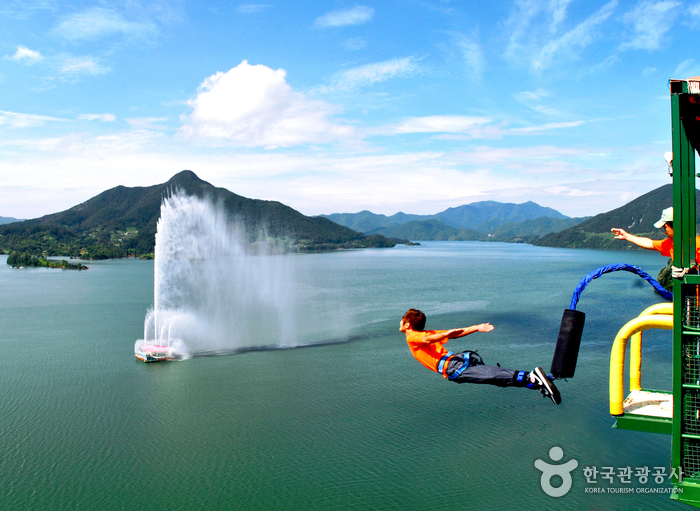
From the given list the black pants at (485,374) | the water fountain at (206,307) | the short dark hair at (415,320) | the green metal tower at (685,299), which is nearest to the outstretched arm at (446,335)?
the short dark hair at (415,320)

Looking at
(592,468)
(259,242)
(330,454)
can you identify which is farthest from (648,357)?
(259,242)

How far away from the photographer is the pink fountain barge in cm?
3294

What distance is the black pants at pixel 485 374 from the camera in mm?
4918

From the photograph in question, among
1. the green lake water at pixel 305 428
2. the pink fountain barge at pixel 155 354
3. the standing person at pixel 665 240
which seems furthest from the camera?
the pink fountain barge at pixel 155 354

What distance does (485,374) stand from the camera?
512 cm

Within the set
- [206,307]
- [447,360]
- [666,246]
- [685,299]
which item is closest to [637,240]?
[666,246]

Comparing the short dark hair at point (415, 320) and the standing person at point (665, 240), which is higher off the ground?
the standing person at point (665, 240)

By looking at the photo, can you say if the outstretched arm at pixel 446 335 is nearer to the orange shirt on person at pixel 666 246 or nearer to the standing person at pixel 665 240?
the standing person at pixel 665 240

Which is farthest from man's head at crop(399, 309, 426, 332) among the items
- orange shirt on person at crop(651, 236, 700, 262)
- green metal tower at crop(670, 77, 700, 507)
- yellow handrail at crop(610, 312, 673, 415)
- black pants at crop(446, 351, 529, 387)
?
orange shirt on person at crop(651, 236, 700, 262)

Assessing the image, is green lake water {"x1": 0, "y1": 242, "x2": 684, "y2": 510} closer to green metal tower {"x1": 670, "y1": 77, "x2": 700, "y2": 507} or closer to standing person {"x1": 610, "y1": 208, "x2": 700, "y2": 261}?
green metal tower {"x1": 670, "y1": 77, "x2": 700, "y2": 507}

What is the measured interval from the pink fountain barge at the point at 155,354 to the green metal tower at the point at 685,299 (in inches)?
1287

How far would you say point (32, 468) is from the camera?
19.1m

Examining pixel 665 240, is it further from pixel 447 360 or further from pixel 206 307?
pixel 206 307

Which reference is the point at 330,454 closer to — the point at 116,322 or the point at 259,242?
the point at 116,322
